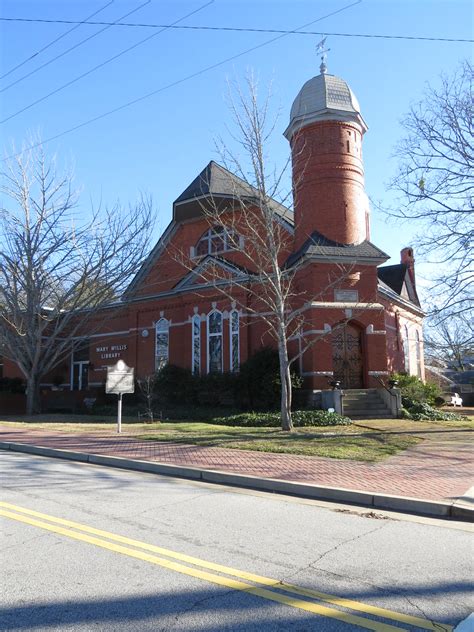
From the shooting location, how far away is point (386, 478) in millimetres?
9055

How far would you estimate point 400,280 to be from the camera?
31.2 meters

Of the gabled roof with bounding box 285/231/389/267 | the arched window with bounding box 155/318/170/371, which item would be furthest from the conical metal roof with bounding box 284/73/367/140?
the arched window with bounding box 155/318/170/371

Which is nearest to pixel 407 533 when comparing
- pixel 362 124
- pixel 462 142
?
pixel 462 142

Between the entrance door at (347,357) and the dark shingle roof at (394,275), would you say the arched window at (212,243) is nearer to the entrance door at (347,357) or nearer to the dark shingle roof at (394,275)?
the entrance door at (347,357)

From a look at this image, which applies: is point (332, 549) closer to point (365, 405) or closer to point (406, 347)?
point (365, 405)

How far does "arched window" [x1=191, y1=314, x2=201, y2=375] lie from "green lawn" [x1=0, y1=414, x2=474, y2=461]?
7662mm

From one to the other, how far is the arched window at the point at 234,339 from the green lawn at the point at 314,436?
6.86m

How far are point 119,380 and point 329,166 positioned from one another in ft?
44.1

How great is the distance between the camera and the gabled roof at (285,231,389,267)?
2109 centimetres

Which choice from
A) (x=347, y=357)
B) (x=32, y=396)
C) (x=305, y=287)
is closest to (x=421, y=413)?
(x=347, y=357)

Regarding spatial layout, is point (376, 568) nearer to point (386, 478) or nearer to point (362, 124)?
point (386, 478)

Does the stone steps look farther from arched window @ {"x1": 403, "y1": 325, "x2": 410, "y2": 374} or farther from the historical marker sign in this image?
arched window @ {"x1": 403, "y1": 325, "x2": 410, "y2": 374}

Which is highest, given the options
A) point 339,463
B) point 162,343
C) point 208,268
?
point 208,268

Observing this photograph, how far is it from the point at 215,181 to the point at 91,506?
2191 cm
